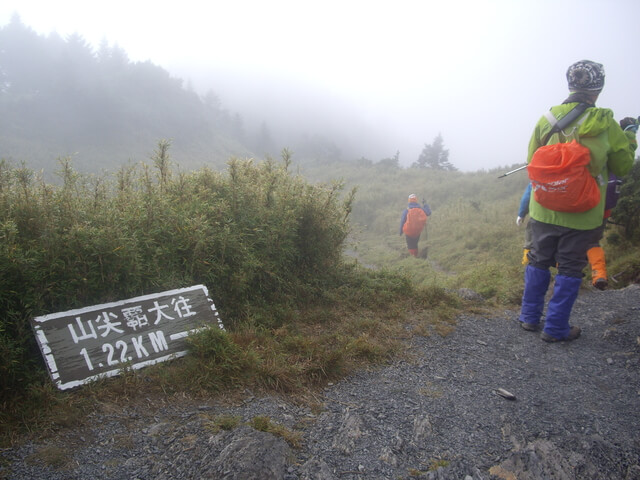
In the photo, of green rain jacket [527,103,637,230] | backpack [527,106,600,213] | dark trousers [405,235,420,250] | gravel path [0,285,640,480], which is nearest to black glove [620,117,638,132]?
green rain jacket [527,103,637,230]

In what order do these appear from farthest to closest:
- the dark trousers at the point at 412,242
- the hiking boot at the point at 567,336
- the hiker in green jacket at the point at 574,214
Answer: the dark trousers at the point at 412,242 → the hiking boot at the point at 567,336 → the hiker in green jacket at the point at 574,214

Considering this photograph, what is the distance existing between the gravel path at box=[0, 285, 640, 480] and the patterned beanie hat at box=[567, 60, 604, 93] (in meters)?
2.64

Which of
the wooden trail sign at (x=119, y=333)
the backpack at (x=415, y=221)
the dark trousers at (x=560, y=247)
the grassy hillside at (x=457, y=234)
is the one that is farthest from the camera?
the backpack at (x=415, y=221)

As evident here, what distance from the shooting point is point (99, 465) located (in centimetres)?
187

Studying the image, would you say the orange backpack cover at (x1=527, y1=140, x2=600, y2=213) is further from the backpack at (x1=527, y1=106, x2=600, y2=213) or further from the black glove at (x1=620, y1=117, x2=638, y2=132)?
the black glove at (x1=620, y1=117, x2=638, y2=132)

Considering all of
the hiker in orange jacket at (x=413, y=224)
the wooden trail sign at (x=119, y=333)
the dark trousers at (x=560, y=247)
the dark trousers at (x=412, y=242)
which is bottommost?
the dark trousers at (x=412, y=242)

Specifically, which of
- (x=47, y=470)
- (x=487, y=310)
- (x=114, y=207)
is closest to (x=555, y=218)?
(x=487, y=310)

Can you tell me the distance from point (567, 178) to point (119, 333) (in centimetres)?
399

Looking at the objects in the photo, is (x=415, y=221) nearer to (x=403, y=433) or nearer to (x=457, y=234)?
(x=457, y=234)

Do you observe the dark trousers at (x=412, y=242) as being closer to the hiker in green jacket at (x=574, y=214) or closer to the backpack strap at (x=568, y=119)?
the hiker in green jacket at (x=574, y=214)

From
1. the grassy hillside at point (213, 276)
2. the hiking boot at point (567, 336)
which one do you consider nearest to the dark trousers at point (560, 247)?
the hiking boot at point (567, 336)

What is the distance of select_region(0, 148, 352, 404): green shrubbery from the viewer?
2467 millimetres

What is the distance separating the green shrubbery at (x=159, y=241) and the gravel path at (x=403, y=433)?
2.53 feet

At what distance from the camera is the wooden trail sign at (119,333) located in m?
2.42
